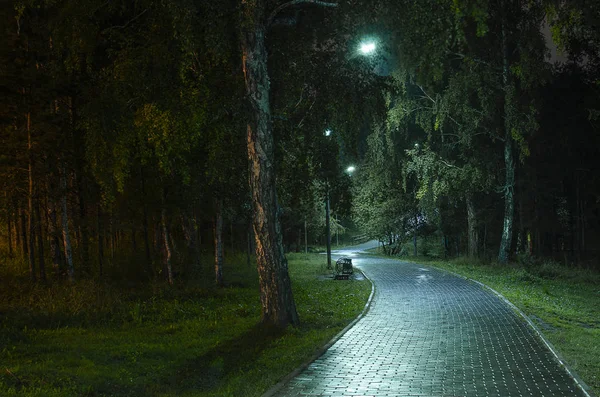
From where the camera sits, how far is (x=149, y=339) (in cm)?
1112

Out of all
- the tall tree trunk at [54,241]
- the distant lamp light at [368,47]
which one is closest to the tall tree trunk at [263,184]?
the distant lamp light at [368,47]

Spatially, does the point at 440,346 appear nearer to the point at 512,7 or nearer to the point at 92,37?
the point at 92,37

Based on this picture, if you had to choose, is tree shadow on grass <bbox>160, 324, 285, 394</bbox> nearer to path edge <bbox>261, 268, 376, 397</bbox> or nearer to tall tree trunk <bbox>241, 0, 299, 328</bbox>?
tall tree trunk <bbox>241, 0, 299, 328</bbox>

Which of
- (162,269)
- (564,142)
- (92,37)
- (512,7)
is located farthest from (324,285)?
(564,142)

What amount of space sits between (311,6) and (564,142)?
24434mm

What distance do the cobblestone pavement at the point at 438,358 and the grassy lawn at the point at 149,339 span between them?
0.67m

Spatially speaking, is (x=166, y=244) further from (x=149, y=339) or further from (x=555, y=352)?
(x=555, y=352)

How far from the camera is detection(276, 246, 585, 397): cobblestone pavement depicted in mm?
7328

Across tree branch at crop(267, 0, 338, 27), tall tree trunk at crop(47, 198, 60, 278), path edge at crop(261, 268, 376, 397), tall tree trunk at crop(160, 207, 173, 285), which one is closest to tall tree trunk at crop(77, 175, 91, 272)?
tall tree trunk at crop(47, 198, 60, 278)

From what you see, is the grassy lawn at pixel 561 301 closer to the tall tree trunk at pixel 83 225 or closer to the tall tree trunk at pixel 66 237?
the tall tree trunk at pixel 66 237

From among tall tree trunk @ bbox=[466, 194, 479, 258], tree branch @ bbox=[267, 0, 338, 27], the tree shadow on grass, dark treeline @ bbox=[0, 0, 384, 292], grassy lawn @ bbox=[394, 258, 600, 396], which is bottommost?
grassy lawn @ bbox=[394, 258, 600, 396]

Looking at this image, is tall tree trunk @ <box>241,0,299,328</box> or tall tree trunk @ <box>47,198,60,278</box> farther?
tall tree trunk @ <box>47,198,60,278</box>

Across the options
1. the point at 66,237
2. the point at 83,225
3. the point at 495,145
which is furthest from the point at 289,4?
the point at 495,145

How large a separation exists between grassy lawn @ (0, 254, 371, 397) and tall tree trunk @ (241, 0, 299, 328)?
766mm
